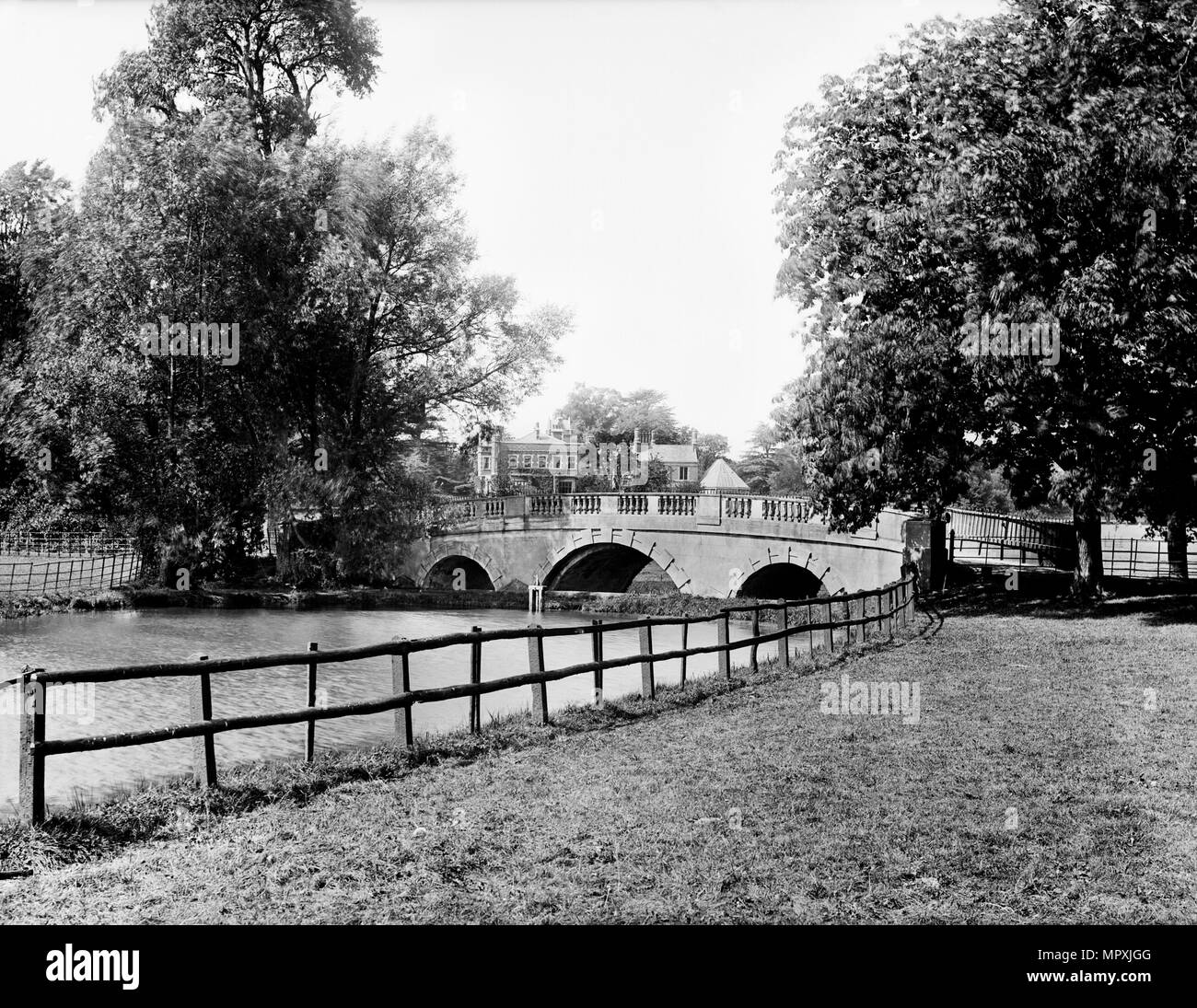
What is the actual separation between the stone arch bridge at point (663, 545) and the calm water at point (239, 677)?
4362mm

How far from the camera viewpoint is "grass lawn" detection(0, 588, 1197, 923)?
5.67 meters

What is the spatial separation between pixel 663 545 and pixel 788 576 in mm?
4706

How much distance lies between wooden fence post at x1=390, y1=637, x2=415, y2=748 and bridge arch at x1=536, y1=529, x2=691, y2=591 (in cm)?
2585

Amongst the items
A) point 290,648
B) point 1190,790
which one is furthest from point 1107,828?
point 290,648

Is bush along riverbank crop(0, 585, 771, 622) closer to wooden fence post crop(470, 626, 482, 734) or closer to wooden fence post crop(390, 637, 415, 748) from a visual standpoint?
wooden fence post crop(470, 626, 482, 734)

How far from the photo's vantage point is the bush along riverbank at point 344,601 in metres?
26.3

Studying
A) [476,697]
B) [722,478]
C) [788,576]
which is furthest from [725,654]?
[722,478]

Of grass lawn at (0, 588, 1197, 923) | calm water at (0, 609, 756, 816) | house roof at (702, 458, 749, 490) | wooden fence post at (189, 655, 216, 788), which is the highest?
house roof at (702, 458, 749, 490)

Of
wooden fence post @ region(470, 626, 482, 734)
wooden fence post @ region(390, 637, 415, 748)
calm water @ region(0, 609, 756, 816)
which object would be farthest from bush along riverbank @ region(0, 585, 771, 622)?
wooden fence post @ region(390, 637, 415, 748)

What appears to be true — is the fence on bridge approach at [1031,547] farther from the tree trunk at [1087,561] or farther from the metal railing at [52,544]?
the metal railing at [52,544]

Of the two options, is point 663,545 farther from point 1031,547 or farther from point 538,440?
point 538,440

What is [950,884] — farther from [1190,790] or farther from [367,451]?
[367,451]

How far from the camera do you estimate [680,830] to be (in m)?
6.99
